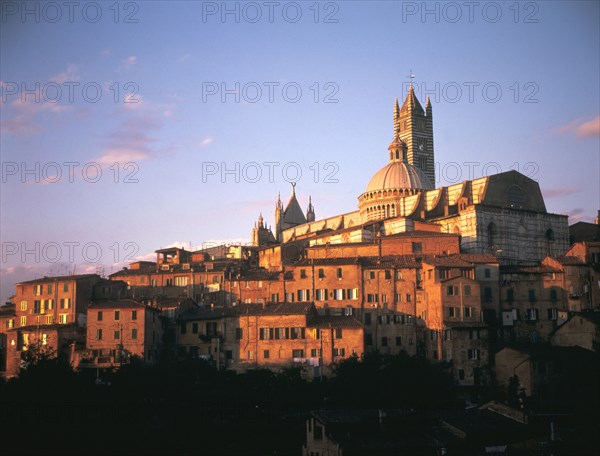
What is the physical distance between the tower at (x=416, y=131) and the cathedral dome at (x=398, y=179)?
15.8 m

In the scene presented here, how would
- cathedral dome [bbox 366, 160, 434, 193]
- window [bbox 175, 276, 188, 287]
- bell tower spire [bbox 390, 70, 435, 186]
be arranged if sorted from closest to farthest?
window [bbox 175, 276, 188, 287], cathedral dome [bbox 366, 160, 434, 193], bell tower spire [bbox 390, 70, 435, 186]

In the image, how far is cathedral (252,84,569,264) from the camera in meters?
79.0

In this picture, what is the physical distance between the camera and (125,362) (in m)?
59.3

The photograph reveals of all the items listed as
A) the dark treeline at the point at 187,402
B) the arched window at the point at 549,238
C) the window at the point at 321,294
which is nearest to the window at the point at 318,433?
the dark treeline at the point at 187,402

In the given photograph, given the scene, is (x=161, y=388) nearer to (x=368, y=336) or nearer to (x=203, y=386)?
(x=203, y=386)

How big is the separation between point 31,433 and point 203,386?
41.0 feet

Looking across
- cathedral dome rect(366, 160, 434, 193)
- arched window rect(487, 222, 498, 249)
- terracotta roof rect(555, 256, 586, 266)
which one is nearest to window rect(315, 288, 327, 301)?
terracotta roof rect(555, 256, 586, 266)

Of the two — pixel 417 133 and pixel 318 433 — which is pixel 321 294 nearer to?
pixel 318 433

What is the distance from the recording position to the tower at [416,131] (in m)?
120

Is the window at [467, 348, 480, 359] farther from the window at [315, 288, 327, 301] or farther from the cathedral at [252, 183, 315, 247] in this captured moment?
the cathedral at [252, 183, 315, 247]

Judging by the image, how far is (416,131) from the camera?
12200 cm

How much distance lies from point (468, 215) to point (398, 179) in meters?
22.1

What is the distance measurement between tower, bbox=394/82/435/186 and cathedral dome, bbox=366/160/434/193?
15782mm

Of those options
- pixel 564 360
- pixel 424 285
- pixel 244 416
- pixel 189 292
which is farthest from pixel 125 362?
A: pixel 564 360
